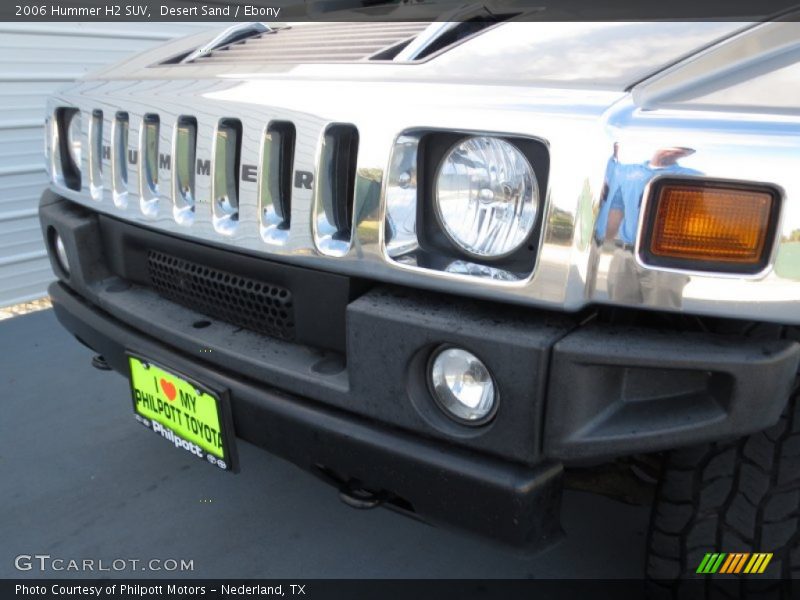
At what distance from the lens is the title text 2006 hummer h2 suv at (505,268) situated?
3.72ft

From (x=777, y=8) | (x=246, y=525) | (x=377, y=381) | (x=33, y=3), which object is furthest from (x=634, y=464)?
(x=33, y=3)

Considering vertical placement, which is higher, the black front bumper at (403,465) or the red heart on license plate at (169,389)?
the black front bumper at (403,465)

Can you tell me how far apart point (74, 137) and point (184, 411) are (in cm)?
113

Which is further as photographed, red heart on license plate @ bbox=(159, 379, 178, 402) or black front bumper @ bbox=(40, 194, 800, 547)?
red heart on license plate @ bbox=(159, 379, 178, 402)

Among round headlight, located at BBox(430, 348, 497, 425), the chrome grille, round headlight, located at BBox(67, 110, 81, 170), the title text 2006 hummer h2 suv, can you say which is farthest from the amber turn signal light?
round headlight, located at BBox(67, 110, 81, 170)

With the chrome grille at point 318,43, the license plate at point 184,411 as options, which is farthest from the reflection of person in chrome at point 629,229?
the license plate at point 184,411

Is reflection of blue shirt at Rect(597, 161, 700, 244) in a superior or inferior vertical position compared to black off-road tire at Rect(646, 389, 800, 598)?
superior

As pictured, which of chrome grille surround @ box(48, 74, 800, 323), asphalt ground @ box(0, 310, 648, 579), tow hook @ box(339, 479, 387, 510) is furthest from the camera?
asphalt ground @ box(0, 310, 648, 579)

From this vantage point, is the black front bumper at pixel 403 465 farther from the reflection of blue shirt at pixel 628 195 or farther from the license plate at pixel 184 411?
the reflection of blue shirt at pixel 628 195

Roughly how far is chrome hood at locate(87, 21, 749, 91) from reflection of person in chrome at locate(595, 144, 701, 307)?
16 cm

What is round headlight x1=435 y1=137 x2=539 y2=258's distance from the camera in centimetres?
124

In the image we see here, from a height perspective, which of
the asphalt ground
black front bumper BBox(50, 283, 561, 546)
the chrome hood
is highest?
the chrome hood

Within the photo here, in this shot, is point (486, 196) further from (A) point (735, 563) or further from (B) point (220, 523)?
(B) point (220, 523)

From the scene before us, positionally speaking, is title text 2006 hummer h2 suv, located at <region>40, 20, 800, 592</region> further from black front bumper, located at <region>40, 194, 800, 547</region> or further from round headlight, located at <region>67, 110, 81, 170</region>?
round headlight, located at <region>67, 110, 81, 170</region>
